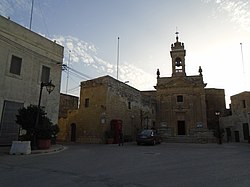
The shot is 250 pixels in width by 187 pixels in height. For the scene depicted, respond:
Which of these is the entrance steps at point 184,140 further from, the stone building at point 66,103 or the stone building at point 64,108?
the stone building at point 66,103

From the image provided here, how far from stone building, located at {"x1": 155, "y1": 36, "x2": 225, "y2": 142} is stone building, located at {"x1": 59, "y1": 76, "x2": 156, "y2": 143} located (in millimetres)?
8519

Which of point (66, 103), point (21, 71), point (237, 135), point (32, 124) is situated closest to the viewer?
point (32, 124)

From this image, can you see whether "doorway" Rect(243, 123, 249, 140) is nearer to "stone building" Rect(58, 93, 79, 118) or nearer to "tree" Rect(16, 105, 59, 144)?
"stone building" Rect(58, 93, 79, 118)

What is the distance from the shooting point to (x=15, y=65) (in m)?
17.8

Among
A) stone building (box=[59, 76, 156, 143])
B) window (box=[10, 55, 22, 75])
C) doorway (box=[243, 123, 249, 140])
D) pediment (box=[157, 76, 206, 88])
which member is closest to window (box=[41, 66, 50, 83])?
window (box=[10, 55, 22, 75])

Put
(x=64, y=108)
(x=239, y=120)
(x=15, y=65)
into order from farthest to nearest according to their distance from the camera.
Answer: (x=239, y=120) → (x=64, y=108) → (x=15, y=65)

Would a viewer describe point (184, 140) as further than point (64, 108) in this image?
No

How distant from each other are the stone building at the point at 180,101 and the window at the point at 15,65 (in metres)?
24.3

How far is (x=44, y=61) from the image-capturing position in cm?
2017

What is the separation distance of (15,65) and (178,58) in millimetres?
27935

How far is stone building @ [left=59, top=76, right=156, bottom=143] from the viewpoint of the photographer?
25109 mm

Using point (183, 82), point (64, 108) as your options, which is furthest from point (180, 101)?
point (64, 108)

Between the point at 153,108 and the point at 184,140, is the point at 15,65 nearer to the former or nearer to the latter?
the point at 184,140

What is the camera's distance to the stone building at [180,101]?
1427 inches
